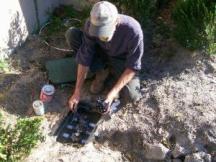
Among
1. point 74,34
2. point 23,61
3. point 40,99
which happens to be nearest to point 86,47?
point 74,34

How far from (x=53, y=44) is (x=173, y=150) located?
1842 mm

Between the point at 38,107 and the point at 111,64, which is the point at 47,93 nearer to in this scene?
the point at 38,107

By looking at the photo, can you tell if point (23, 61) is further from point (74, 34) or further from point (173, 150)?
point (173, 150)

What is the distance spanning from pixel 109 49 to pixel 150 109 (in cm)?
65

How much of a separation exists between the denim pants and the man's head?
1.91ft

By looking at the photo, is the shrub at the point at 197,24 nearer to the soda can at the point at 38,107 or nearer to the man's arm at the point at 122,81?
the man's arm at the point at 122,81

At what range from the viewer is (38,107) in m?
4.50

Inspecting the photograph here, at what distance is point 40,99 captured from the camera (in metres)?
4.71

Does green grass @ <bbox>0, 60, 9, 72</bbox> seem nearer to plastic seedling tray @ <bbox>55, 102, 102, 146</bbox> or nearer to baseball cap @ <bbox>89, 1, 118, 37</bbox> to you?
plastic seedling tray @ <bbox>55, 102, 102, 146</bbox>

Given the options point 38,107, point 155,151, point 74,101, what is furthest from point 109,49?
point 155,151

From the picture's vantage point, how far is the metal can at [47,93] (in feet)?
15.3

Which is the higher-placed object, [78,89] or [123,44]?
[123,44]

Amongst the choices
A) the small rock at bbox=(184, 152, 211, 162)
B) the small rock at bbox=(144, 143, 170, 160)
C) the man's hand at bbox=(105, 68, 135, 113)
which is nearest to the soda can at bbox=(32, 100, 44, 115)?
the man's hand at bbox=(105, 68, 135, 113)

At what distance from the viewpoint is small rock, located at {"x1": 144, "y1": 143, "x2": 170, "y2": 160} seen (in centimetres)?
427
